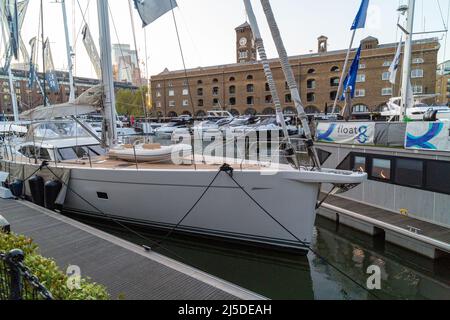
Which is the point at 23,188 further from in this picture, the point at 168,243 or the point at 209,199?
the point at 209,199

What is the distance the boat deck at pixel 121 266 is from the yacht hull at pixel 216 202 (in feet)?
4.86

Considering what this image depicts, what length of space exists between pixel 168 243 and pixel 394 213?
21.4 ft

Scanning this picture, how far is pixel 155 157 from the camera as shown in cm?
930

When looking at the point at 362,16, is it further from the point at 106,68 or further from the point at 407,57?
the point at 106,68

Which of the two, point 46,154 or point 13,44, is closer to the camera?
point 46,154

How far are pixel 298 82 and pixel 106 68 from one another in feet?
161

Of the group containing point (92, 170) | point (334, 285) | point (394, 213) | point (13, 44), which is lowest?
point (334, 285)

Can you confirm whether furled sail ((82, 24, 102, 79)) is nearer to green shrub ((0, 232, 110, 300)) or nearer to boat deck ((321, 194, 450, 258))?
boat deck ((321, 194, 450, 258))

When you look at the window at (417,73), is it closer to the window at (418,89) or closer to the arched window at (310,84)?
the window at (418,89)

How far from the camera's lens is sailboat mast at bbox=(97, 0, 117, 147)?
10.2 m

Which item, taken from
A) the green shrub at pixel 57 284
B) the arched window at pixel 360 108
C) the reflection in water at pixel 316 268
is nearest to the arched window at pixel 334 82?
the arched window at pixel 360 108

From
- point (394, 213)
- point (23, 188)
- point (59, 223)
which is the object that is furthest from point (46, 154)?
point (394, 213)

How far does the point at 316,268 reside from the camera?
25.4 ft

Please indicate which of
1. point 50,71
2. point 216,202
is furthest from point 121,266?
point 50,71
